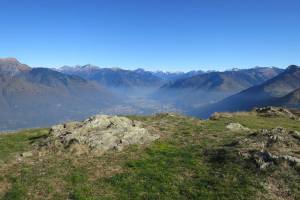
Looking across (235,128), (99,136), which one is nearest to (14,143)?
(99,136)

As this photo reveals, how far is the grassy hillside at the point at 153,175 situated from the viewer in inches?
1043

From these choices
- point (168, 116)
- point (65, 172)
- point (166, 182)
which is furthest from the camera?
point (168, 116)

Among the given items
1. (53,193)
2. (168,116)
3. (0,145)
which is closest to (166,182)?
(53,193)

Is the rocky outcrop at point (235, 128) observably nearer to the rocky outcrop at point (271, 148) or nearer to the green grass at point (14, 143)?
the rocky outcrop at point (271, 148)

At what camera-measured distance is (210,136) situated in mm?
41438

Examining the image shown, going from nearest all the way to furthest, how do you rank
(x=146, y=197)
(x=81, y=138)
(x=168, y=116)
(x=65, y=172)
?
(x=146, y=197) < (x=65, y=172) < (x=81, y=138) < (x=168, y=116)

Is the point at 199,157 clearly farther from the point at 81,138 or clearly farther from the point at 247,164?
the point at 81,138

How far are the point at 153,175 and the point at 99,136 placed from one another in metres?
11.7

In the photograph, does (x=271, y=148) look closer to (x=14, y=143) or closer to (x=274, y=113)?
(x=14, y=143)

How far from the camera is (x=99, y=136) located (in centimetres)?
3972

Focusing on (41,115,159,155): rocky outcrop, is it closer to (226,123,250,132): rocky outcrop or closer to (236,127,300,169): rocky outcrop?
(226,123,250,132): rocky outcrop

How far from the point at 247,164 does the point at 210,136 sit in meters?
11.7

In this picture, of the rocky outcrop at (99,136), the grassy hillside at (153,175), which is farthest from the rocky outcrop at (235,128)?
the rocky outcrop at (99,136)

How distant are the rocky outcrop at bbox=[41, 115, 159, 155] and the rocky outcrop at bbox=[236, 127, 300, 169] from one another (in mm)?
11976
